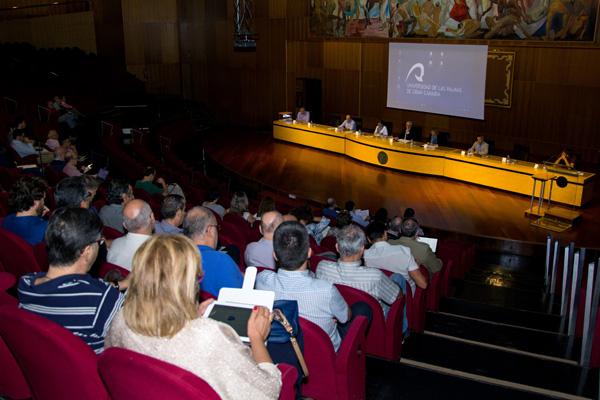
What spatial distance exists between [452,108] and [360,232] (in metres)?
10.2

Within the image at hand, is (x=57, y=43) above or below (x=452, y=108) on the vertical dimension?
above

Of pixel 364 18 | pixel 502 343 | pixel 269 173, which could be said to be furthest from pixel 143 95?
pixel 502 343

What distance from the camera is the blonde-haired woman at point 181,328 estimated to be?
1.56 meters

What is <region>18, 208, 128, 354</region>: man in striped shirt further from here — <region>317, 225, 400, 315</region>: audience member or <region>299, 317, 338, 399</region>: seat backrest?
<region>317, 225, 400, 315</region>: audience member

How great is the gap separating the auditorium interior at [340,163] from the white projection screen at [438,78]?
134 mm

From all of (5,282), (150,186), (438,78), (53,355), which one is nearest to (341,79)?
(438,78)

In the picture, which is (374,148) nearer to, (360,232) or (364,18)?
(364,18)

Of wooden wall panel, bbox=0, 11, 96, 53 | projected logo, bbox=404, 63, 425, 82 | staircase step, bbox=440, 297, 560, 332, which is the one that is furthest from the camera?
wooden wall panel, bbox=0, 11, 96, 53

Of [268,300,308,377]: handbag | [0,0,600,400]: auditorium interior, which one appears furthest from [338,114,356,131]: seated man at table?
[268,300,308,377]: handbag

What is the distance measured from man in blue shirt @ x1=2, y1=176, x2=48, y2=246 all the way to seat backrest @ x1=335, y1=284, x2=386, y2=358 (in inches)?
79.1

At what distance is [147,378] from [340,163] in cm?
1093

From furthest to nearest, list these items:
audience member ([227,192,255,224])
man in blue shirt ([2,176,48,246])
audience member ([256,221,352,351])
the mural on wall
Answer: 1. the mural on wall
2. audience member ([227,192,255,224])
3. man in blue shirt ([2,176,48,246])
4. audience member ([256,221,352,351])

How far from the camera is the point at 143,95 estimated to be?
13797 millimetres

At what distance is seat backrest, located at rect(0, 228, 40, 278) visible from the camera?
2.85m
